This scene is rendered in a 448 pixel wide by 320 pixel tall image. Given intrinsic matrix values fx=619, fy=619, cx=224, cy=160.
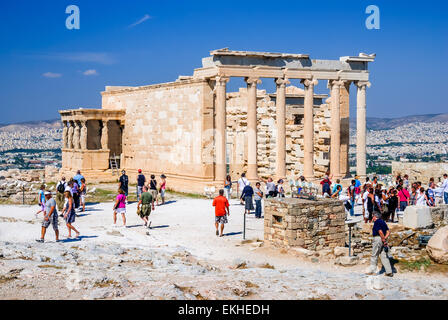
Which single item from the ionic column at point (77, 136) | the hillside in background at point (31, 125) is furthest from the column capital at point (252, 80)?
the hillside in background at point (31, 125)

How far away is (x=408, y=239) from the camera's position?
19.6 metres

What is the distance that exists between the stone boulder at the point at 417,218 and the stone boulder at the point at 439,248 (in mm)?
3306

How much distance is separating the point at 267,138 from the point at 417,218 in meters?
15.4

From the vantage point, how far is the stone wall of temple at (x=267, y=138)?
33.4m

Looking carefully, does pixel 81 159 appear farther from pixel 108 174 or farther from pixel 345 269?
pixel 345 269

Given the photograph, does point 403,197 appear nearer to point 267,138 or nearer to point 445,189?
point 445,189

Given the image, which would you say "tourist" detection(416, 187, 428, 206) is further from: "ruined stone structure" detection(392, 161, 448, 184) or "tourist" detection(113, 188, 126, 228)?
"tourist" detection(113, 188, 126, 228)

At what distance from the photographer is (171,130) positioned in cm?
3045

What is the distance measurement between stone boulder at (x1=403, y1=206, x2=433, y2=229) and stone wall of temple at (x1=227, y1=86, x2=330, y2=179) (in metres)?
12.8

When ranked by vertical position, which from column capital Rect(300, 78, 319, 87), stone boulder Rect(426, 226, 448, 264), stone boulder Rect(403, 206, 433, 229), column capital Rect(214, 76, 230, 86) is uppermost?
column capital Rect(300, 78, 319, 87)

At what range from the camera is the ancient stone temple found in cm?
2808

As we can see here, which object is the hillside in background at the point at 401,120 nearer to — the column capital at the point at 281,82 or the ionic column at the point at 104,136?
the ionic column at the point at 104,136

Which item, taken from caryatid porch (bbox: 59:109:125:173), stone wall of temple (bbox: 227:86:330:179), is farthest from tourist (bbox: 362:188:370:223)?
caryatid porch (bbox: 59:109:125:173)
